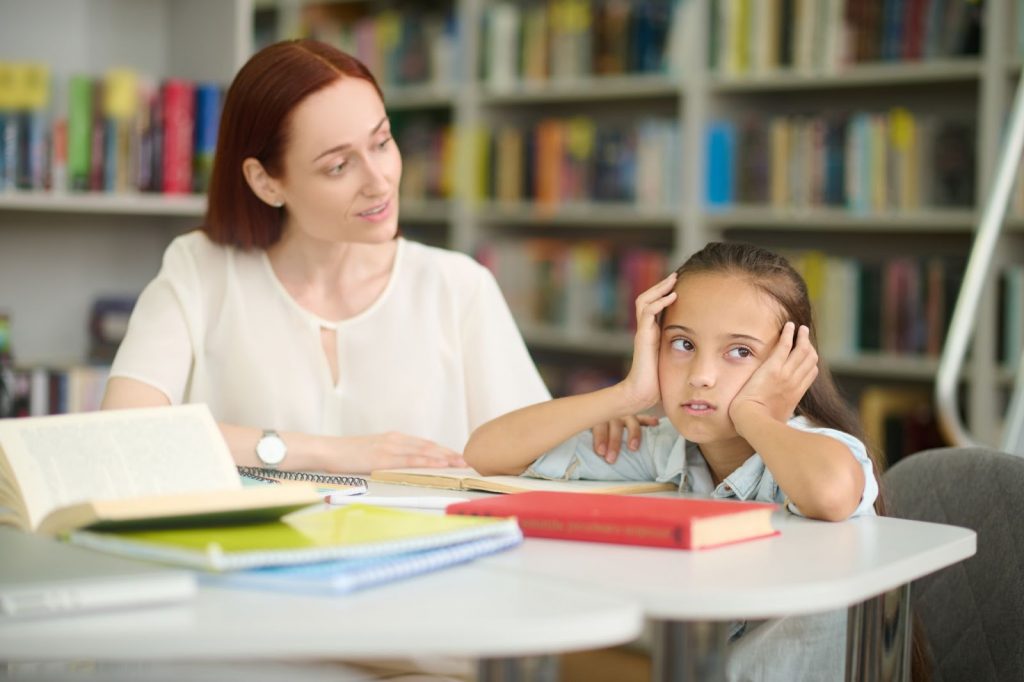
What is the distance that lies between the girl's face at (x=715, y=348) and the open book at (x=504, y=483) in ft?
0.33

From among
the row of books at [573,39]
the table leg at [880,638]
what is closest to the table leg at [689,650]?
the table leg at [880,638]

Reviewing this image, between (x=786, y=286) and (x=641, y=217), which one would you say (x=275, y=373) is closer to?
(x=786, y=286)

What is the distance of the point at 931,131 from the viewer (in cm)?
333

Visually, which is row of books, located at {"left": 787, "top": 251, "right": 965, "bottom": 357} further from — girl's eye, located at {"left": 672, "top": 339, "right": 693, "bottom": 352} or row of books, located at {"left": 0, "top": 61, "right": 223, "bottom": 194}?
girl's eye, located at {"left": 672, "top": 339, "right": 693, "bottom": 352}

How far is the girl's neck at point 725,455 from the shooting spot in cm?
143

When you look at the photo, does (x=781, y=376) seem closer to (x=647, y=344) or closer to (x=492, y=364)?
(x=647, y=344)

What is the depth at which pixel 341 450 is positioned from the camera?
1.77 metres

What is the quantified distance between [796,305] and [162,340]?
37.8 inches

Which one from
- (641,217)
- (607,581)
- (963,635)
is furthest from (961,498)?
(641,217)

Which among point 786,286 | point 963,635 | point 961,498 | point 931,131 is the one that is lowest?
point 963,635

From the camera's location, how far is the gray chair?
4.64 ft

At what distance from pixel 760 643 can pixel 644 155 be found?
282 cm

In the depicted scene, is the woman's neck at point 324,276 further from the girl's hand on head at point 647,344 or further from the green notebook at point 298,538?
the green notebook at point 298,538

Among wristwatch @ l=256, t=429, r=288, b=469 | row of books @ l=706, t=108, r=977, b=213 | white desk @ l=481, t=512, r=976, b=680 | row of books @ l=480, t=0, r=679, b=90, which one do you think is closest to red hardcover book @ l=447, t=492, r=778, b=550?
white desk @ l=481, t=512, r=976, b=680
